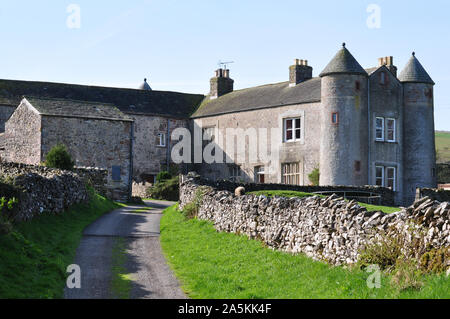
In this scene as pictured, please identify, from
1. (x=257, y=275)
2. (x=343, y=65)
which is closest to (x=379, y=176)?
(x=343, y=65)

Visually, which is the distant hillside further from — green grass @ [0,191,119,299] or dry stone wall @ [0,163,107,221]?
green grass @ [0,191,119,299]

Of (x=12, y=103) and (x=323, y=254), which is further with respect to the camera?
(x=12, y=103)

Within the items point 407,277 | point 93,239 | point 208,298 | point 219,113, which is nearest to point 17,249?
point 208,298

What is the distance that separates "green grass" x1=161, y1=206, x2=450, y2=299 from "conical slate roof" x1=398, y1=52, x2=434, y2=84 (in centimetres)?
2667

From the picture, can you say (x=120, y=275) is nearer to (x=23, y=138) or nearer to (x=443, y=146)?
(x=23, y=138)

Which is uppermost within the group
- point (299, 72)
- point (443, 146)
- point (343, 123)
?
point (299, 72)

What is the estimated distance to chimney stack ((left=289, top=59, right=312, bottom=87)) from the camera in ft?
143

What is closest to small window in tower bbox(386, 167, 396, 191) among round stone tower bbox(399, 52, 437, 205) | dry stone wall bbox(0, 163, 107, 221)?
round stone tower bbox(399, 52, 437, 205)

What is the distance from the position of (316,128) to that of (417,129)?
695cm

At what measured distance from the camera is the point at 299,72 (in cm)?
4378

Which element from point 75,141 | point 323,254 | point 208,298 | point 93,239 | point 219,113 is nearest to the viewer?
point 208,298

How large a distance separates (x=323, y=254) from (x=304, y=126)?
27.3 metres

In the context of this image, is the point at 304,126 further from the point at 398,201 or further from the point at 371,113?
the point at 398,201

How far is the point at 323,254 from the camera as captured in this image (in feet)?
43.6
